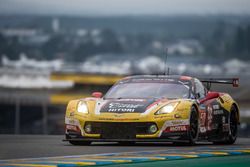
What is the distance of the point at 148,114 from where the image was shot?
56.1ft

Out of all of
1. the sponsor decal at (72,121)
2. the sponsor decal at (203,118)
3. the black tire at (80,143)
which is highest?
the sponsor decal at (203,118)

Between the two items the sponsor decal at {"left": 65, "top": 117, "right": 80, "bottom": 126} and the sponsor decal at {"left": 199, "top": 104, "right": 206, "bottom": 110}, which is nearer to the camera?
the sponsor decal at {"left": 65, "top": 117, "right": 80, "bottom": 126}

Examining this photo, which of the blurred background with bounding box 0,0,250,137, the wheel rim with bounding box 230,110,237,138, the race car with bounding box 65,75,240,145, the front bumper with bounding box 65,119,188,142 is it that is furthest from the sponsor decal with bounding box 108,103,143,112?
the blurred background with bounding box 0,0,250,137

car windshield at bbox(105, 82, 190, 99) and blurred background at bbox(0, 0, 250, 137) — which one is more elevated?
blurred background at bbox(0, 0, 250, 137)

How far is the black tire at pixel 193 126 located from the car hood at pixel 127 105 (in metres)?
0.54

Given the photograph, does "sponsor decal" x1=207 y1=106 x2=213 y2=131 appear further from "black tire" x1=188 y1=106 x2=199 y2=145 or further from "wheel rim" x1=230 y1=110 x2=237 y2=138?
"wheel rim" x1=230 y1=110 x2=237 y2=138

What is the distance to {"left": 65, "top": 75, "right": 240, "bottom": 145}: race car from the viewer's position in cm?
1711

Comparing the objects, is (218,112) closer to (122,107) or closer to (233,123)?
(233,123)

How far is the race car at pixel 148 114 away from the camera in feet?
56.1

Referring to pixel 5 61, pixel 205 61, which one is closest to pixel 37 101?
pixel 5 61

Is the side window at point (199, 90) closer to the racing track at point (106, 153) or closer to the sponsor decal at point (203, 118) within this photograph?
the sponsor decal at point (203, 118)

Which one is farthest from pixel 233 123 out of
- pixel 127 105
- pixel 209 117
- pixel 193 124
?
pixel 127 105

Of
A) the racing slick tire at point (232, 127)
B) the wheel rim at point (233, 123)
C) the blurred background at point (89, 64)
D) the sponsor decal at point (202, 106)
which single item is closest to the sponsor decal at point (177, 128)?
the sponsor decal at point (202, 106)

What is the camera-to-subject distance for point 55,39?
655 feet
